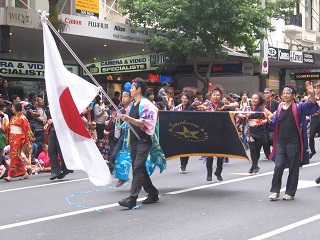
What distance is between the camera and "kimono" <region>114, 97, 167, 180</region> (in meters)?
8.81

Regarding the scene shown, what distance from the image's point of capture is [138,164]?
349 inches

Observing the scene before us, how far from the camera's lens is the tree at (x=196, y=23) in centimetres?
2248

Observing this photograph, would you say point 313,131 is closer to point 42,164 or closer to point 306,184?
point 306,184

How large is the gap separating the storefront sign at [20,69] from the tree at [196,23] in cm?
405

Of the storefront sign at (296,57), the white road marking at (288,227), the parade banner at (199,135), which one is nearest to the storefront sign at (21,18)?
the parade banner at (199,135)

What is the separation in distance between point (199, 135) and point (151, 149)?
1.24 m

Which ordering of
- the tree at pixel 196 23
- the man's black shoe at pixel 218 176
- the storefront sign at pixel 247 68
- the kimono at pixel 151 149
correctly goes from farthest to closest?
the storefront sign at pixel 247 68, the tree at pixel 196 23, the man's black shoe at pixel 218 176, the kimono at pixel 151 149

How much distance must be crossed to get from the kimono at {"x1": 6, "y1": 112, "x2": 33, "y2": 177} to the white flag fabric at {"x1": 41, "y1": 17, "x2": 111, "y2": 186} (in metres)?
5.19

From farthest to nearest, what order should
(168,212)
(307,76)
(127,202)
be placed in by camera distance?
(307,76) < (127,202) < (168,212)

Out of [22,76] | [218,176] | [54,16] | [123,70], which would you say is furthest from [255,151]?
[123,70]

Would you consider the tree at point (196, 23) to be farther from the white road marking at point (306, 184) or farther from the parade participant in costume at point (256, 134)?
the white road marking at point (306, 184)

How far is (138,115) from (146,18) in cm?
1433

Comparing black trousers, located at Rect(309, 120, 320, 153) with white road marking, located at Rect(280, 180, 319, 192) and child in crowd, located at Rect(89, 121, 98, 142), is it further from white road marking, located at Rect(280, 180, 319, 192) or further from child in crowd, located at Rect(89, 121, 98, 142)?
child in crowd, located at Rect(89, 121, 98, 142)

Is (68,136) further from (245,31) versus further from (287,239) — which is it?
(245,31)
